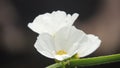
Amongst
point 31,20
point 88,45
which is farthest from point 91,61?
point 31,20

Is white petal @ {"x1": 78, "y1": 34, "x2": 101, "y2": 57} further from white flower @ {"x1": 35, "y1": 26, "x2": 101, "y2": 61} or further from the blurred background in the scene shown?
the blurred background

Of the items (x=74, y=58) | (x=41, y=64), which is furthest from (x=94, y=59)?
(x=41, y=64)

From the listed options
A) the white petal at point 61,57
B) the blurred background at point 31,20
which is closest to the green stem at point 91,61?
the white petal at point 61,57

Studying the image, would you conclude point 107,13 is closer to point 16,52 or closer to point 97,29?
point 97,29

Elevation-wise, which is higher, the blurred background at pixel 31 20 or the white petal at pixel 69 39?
the blurred background at pixel 31 20

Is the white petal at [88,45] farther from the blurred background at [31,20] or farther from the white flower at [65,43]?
the blurred background at [31,20]

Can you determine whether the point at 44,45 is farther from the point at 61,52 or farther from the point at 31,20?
the point at 31,20

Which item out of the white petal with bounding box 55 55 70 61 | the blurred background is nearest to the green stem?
the white petal with bounding box 55 55 70 61
